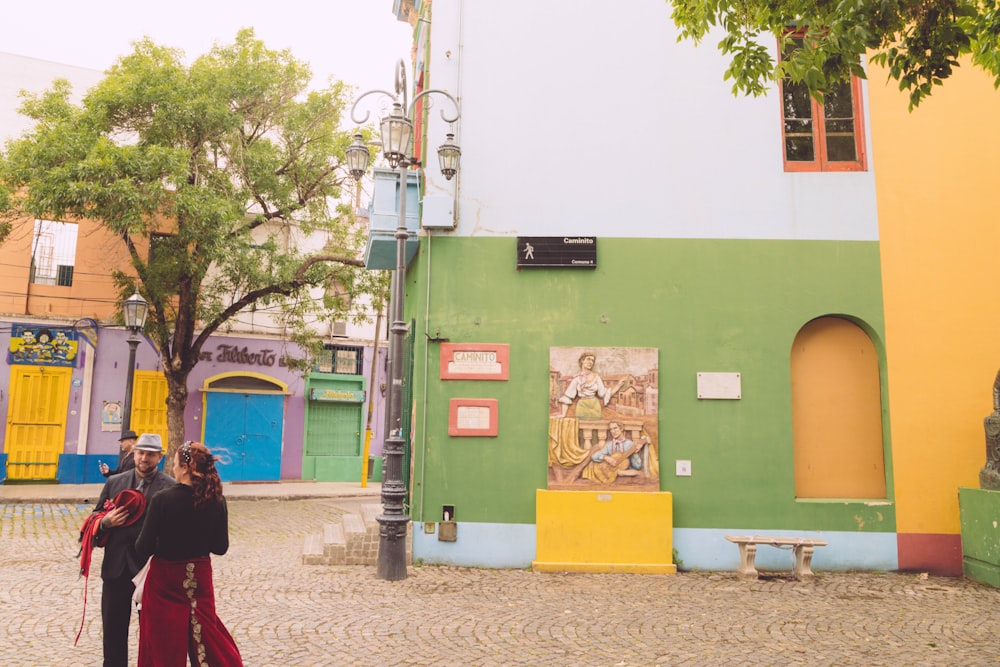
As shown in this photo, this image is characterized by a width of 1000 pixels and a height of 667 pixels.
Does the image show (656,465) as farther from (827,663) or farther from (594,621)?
(827,663)

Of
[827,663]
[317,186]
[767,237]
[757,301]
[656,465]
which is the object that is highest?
[317,186]

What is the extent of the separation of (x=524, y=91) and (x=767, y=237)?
3.99 m

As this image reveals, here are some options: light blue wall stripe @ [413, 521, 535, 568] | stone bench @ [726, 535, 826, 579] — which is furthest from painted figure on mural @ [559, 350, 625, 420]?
stone bench @ [726, 535, 826, 579]

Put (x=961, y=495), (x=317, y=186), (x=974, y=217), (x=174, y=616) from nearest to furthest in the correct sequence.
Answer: (x=174, y=616) < (x=961, y=495) < (x=974, y=217) < (x=317, y=186)

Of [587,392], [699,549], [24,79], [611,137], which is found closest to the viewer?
[699,549]

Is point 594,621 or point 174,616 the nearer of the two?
point 174,616

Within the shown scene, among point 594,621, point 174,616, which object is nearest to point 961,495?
point 594,621

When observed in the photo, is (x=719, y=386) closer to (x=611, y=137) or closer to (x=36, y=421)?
(x=611, y=137)

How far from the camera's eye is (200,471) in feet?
15.3

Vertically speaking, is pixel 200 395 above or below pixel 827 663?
above

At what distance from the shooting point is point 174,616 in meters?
4.54

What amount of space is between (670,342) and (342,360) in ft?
54.1

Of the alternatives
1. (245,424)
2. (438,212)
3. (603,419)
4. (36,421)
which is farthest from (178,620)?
(245,424)

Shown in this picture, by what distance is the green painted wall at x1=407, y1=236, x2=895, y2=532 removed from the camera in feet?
32.2
